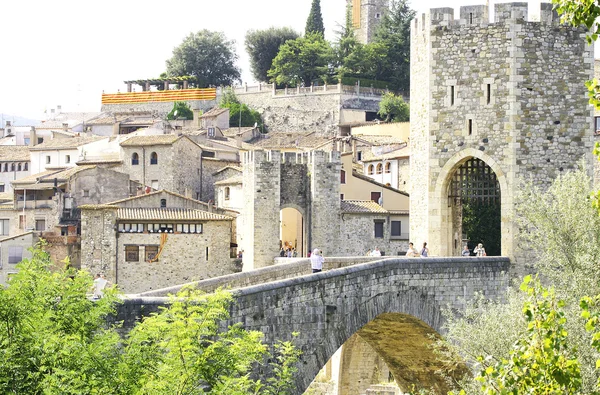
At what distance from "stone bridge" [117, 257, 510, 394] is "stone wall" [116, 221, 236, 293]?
2130 cm

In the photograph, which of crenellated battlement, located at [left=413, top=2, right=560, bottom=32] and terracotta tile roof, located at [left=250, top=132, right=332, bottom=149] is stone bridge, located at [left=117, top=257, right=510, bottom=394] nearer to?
crenellated battlement, located at [left=413, top=2, right=560, bottom=32]

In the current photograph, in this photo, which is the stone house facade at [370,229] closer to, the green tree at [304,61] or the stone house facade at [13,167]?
the stone house facade at [13,167]

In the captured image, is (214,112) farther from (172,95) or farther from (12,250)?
(12,250)

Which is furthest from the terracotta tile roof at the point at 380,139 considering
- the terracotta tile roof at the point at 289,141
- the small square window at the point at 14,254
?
the small square window at the point at 14,254

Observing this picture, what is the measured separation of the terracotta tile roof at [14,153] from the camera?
75688 millimetres

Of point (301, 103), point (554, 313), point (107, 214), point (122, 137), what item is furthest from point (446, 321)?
point (301, 103)

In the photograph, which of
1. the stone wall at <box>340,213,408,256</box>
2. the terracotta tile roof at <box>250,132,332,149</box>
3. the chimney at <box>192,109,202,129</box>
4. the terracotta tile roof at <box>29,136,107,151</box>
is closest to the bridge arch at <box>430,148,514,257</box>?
the stone wall at <box>340,213,408,256</box>

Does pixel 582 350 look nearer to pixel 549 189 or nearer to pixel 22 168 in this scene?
pixel 549 189

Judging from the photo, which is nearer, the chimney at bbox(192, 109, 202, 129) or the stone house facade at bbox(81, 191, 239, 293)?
the stone house facade at bbox(81, 191, 239, 293)

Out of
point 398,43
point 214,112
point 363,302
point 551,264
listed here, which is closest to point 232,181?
point 214,112

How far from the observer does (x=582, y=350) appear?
66.5ft

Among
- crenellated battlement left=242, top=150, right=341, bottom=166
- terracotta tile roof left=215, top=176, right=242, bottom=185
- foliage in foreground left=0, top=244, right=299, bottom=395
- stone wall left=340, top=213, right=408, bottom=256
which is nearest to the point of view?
foliage in foreground left=0, top=244, right=299, bottom=395

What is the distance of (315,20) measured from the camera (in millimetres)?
97250

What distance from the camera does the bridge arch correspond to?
29.9 metres
